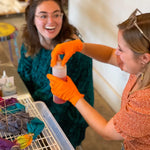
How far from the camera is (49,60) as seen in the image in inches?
61.5

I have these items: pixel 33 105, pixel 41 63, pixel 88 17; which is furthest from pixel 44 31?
pixel 88 17

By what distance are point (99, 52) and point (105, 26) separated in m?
1.00

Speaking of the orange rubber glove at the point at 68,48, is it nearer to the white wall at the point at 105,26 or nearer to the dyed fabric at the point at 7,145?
the dyed fabric at the point at 7,145

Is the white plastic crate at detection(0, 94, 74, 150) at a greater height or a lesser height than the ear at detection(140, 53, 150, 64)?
lesser

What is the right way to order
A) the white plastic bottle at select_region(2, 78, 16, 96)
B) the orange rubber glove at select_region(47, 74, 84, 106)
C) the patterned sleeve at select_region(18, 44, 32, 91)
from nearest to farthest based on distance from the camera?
the orange rubber glove at select_region(47, 74, 84, 106) → the white plastic bottle at select_region(2, 78, 16, 96) → the patterned sleeve at select_region(18, 44, 32, 91)

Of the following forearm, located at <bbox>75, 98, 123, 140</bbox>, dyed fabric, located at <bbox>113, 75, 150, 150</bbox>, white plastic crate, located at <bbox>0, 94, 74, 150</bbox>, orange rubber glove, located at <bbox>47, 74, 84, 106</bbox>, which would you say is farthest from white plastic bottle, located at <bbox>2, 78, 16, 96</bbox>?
dyed fabric, located at <bbox>113, 75, 150, 150</bbox>

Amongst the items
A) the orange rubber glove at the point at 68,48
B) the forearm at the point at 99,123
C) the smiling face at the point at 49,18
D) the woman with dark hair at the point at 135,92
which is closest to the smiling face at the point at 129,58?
the woman with dark hair at the point at 135,92

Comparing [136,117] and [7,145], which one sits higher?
[136,117]

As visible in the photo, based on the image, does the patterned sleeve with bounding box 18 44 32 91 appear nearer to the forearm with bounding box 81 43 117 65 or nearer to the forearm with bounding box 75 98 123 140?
the forearm with bounding box 81 43 117 65

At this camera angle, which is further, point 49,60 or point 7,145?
point 49,60

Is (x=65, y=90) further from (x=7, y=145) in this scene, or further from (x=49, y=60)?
(x=49, y=60)

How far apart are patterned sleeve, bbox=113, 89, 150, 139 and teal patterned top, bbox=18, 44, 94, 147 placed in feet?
2.24

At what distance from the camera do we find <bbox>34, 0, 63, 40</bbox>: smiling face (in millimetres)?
1503

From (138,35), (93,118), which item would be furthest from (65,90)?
(138,35)
